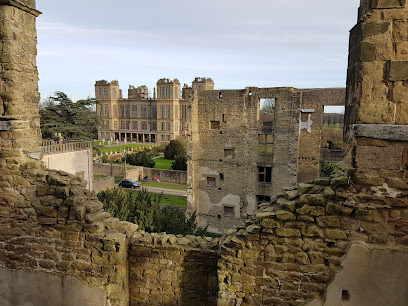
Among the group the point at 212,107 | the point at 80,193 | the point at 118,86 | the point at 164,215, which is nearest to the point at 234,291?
the point at 80,193

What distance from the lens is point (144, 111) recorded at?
6212cm

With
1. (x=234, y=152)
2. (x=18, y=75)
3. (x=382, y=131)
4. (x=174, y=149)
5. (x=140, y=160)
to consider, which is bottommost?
(x=140, y=160)

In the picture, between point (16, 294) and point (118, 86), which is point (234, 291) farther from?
point (118, 86)

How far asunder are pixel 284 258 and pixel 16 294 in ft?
15.8

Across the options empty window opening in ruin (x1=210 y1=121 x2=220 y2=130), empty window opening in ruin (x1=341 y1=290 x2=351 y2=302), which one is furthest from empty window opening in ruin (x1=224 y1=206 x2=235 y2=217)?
empty window opening in ruin (x1=341 y1=290 x2=351 y2=302)

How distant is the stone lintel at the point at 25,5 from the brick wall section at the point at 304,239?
5311mm

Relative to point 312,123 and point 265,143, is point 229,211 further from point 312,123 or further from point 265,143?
point 312,123

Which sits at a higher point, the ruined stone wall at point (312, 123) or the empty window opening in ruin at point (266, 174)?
the ruined stone wall at point (312, 123)

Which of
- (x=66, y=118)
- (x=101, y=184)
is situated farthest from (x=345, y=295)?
(x=66, y=118)

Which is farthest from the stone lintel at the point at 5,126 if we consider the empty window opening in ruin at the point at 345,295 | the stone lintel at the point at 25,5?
the empty window opening in ruin at the point at 345,295

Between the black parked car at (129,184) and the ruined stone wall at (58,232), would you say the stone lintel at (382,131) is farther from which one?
the black parked car at (129,184)

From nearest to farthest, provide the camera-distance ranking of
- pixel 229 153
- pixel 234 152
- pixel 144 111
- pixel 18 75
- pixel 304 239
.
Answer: pixel 304 239 < pixel 18 75 < pixel 234 152 < pixel 229 153 < pixel 144 111

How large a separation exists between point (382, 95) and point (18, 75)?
577cm

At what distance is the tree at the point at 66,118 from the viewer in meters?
22.3
